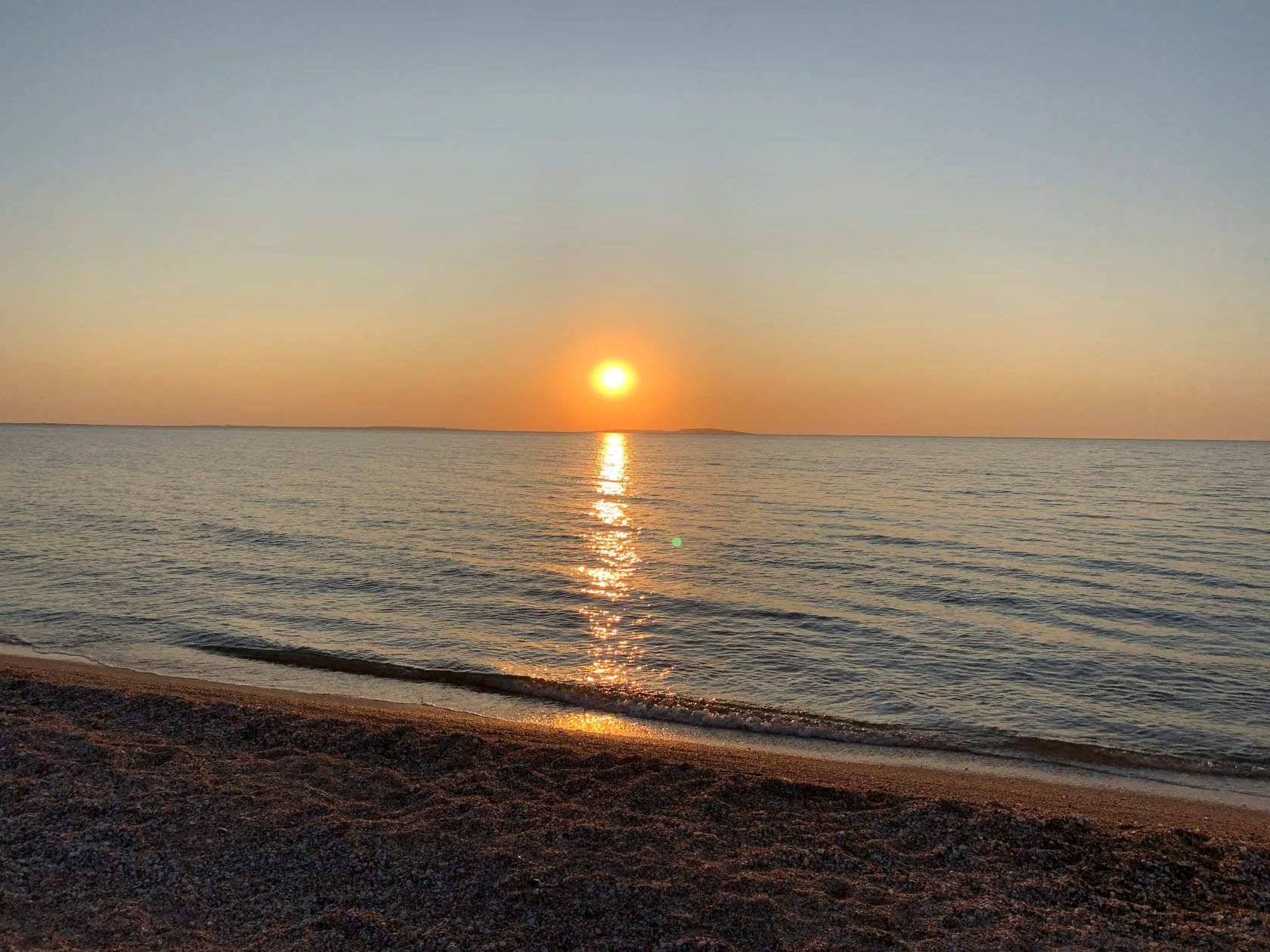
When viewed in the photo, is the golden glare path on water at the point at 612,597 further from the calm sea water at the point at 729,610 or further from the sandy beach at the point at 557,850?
the sandy beach at the point at 557,850

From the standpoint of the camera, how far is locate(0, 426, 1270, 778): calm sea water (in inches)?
562

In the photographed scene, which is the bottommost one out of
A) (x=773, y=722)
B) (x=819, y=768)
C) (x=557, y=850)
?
(x=773, y=722)

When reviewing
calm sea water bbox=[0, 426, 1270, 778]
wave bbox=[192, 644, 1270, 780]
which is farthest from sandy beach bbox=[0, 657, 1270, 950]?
calm sea water bbox=[0, 426, 1270, 778]

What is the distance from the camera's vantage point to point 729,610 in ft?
70.1

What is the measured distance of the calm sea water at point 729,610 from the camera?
14.3 meters

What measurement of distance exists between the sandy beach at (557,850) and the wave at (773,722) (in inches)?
60.0

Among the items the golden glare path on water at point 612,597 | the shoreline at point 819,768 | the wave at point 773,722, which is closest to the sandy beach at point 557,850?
the shoreline at point 819,768

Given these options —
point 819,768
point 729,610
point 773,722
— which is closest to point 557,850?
point 819,768

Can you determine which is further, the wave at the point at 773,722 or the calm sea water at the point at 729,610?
the calm sea water at the point at 729,610

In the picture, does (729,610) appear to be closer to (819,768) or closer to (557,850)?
(819,768)

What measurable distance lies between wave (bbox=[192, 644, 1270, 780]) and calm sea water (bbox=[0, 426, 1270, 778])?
Result: 59 mm

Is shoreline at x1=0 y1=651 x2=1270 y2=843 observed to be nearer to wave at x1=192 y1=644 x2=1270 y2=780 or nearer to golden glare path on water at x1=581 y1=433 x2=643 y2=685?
wave at x1=192 y1=644 x2=1270 y2=780

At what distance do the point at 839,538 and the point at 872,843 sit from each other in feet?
86.2

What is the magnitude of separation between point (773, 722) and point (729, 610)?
7.84m
